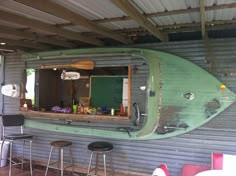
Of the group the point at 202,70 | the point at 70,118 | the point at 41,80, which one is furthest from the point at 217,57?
the point at 41,80

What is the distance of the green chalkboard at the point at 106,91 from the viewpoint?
4.39 m

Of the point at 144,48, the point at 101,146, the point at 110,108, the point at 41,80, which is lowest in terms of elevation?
the point at 101,146

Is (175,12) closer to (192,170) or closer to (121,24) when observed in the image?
(121,24)

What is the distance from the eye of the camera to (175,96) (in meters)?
3.49

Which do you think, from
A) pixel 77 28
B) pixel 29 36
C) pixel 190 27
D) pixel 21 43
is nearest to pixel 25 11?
pixel 77 28

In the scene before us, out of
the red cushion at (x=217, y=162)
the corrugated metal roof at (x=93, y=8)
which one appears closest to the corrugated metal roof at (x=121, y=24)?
the corrugated metal roof at (x=93, y=8)

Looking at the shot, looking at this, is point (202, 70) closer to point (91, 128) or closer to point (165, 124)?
point (165, 124)

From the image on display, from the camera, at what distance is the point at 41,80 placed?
4801 mm

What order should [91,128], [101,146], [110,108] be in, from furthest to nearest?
[110,108] < [91,128] < [101,146]

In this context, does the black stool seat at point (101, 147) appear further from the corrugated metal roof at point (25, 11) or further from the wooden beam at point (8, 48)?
the wooden beam at point (8, 48)

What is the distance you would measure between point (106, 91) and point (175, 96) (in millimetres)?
1409

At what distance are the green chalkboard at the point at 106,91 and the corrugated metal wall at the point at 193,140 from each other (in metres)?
0.60

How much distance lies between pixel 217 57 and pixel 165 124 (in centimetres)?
114

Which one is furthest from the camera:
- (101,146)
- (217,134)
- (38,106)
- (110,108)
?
(38,106)
